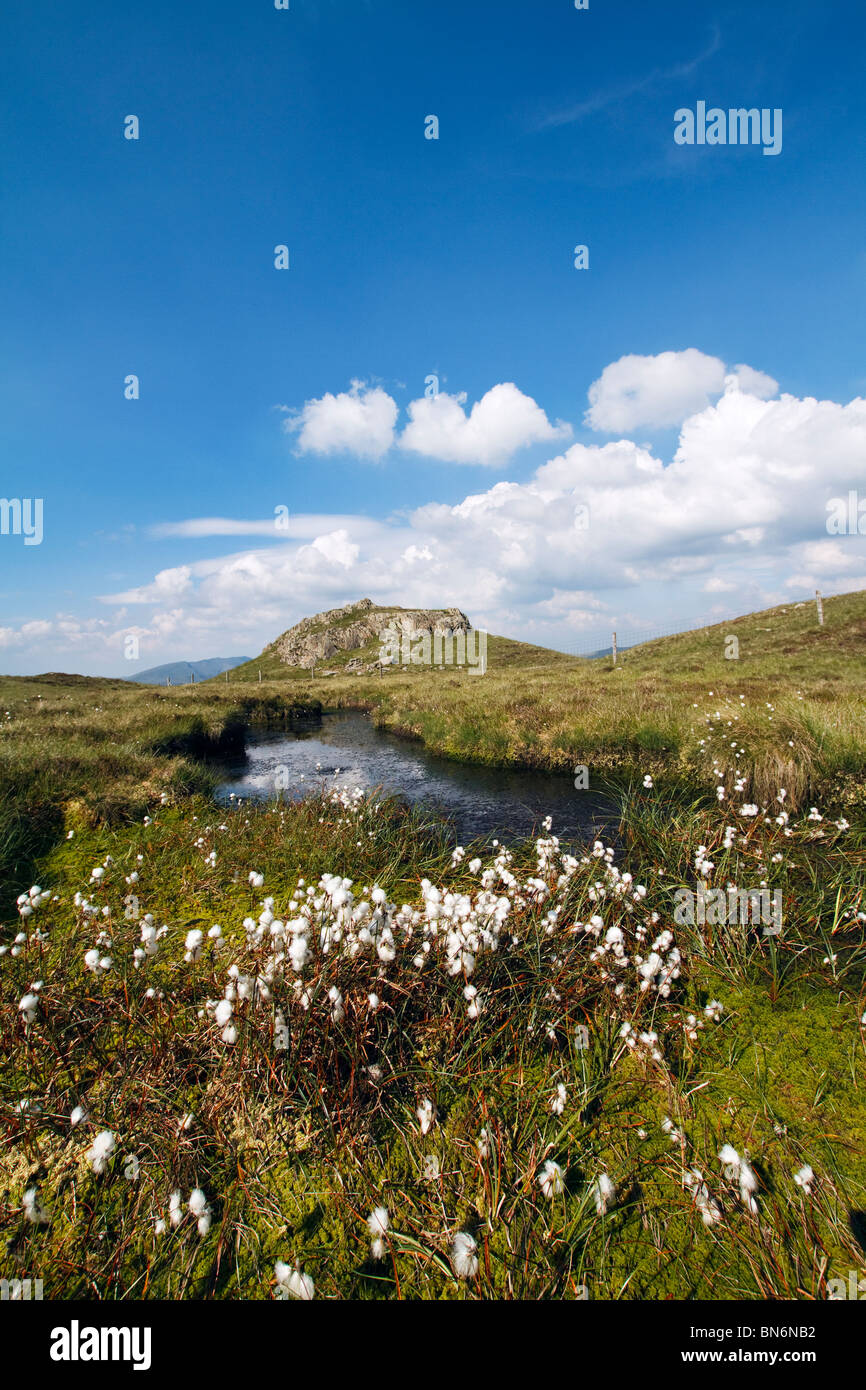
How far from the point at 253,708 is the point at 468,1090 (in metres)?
39.0

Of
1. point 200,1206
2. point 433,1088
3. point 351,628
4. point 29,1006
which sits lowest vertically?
point 433,1088

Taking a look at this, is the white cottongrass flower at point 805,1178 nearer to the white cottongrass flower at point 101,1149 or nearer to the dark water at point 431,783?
the white cottongrass flower at point 101,1149

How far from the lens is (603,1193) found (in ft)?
10.5

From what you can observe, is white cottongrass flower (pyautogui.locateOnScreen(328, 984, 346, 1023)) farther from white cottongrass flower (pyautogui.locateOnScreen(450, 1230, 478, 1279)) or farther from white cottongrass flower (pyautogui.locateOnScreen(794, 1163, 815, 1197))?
white cottongrass flower (pyautogui.locateOnScreen(794, 1163, 815, 1197))

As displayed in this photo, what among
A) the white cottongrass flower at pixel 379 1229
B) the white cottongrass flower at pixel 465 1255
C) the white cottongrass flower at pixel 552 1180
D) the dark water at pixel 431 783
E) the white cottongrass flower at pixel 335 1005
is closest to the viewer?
the white cottongrass flower at pixel 465 1255

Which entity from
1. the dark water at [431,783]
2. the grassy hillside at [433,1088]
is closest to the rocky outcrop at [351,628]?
the dark water at [431,783]

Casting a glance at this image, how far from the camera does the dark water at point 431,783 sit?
12711 mm

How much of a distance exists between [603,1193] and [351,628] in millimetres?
142475

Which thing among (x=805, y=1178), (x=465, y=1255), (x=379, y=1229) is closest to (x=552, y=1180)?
(x=465, y=1255)

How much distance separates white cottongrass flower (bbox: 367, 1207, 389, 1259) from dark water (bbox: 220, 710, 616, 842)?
8291 mm

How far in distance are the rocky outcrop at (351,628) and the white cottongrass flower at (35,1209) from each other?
362 feet

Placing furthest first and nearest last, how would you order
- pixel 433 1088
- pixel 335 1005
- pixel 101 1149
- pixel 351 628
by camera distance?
pixel 351 628, pixel 433 1088, pixel 335 1005, pixel 101 1149

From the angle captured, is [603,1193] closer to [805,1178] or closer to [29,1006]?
[805,1178]
